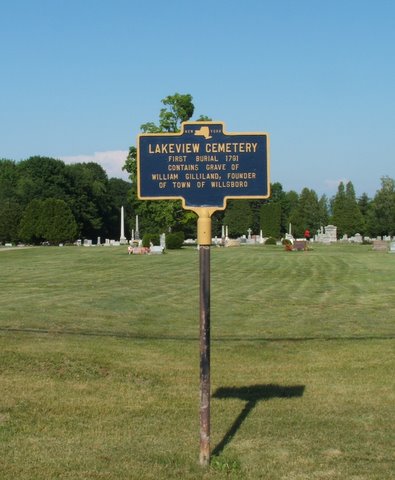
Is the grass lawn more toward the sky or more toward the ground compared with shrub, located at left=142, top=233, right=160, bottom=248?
more toward the ground

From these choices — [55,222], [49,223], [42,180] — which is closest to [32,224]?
[49,223]

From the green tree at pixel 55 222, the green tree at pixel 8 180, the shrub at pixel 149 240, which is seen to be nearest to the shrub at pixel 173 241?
the shrub at pixel 149 240

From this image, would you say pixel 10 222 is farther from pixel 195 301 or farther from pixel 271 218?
pixel 195 301

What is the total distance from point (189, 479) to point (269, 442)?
1118 millimetres

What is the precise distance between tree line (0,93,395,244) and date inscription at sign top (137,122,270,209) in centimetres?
4564

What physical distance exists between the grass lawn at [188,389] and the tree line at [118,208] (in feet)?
125

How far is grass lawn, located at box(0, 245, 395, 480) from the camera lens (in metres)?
5.40

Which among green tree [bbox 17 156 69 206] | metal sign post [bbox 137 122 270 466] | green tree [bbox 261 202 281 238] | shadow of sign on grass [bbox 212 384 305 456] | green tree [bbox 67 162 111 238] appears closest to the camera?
metal sign post [bbox 137 122 270 466]

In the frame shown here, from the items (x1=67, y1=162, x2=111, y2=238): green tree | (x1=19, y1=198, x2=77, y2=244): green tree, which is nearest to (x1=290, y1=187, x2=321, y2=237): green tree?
(x1=67, y1=162, x2=111, y2=238): green tree

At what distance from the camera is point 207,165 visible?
226 inches

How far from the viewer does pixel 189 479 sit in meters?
5.02

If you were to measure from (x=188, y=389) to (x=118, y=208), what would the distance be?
364ft

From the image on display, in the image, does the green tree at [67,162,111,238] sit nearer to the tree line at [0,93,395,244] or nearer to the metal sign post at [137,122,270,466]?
the tree line at [0,93,395,244]

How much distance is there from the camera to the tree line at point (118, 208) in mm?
63312
